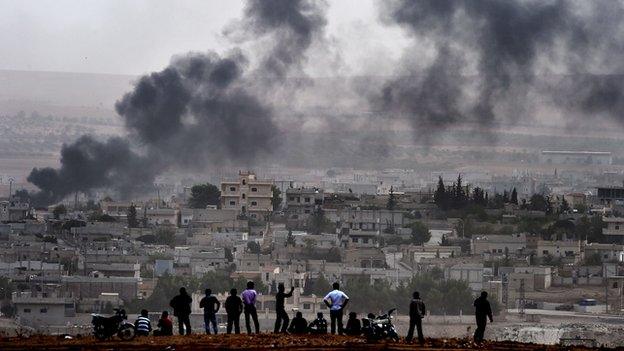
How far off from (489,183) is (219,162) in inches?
1002

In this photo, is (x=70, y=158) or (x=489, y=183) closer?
(x=70, y=158)

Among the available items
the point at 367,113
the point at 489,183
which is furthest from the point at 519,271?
the point at 489,183

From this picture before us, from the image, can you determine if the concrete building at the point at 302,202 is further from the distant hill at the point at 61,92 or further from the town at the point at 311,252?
the distant hill at the point at 61,92

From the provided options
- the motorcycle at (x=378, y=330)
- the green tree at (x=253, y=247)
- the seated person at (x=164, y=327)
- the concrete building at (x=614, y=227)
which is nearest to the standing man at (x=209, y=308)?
the seated person at (x=164, y=327)

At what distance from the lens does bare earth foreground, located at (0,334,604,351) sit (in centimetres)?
2725

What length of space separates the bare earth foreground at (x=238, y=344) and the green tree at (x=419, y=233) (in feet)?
175

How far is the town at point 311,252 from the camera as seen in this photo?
197ft

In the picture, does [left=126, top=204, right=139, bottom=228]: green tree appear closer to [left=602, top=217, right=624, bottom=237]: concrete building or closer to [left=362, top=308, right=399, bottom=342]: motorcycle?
[left=602, top=217, right=624, bottom=237]: concrete building

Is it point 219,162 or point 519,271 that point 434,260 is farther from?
point 219,162

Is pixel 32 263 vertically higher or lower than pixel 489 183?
lower

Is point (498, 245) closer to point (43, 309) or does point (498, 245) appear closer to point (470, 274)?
point (470, 274)

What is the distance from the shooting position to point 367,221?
294 ft

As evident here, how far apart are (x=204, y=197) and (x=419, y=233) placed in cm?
1719

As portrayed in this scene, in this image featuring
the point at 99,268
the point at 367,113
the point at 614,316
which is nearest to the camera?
the point at 614,316
